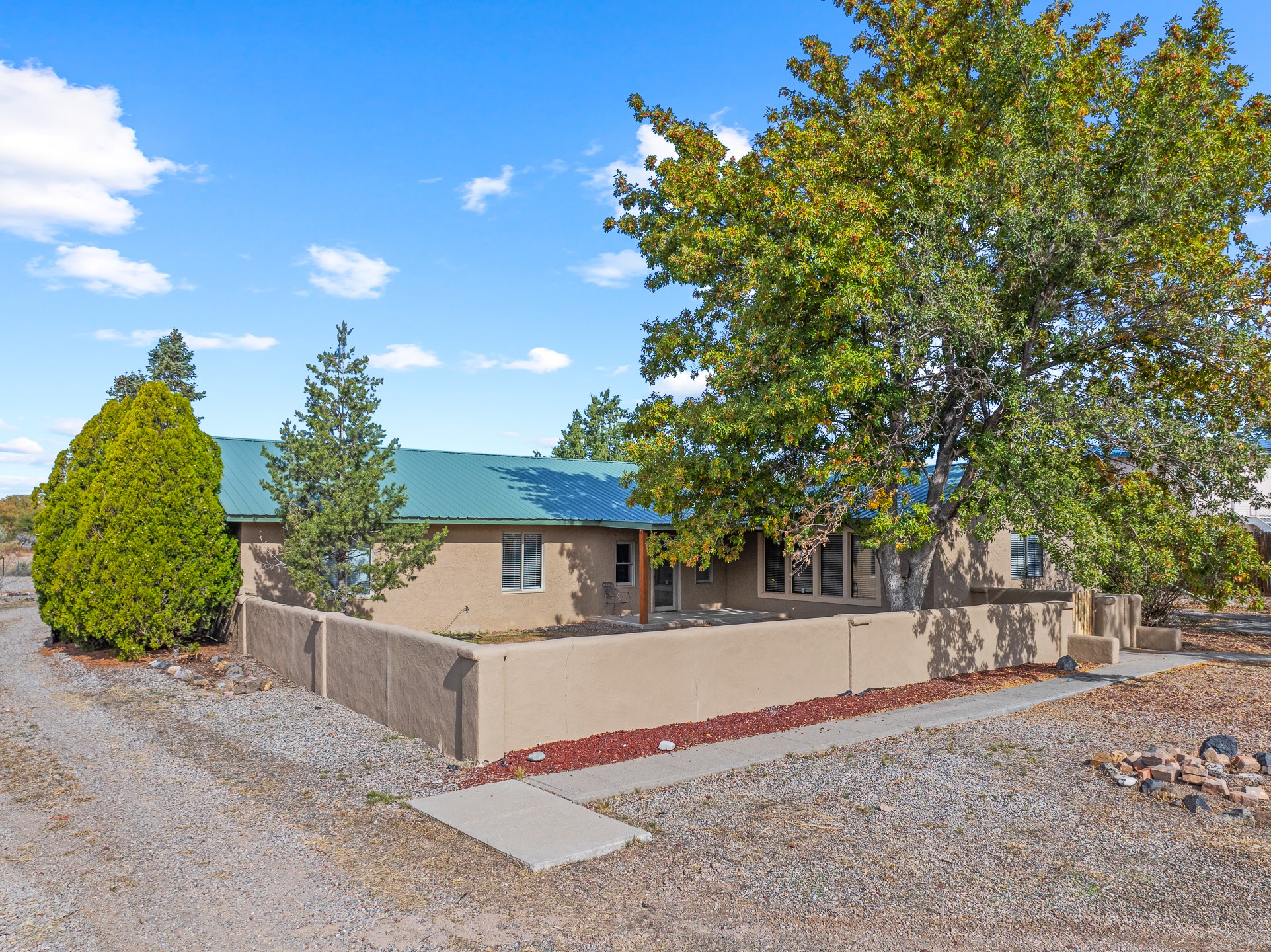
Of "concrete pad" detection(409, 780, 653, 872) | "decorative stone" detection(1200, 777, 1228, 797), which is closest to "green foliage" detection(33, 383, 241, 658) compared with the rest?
"concrete pad" detection(409, 780, 653, 872)

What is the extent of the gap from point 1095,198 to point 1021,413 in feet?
12.0

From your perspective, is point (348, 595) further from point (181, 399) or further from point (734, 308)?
Result: point (734, 308)

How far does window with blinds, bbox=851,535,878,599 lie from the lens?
61.2ft

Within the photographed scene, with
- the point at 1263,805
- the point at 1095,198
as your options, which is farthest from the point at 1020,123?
the point at 1263,805

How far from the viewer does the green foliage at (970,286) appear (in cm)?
1132

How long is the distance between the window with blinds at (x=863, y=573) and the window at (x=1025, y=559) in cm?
355

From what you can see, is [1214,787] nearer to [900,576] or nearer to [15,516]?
[900,576]

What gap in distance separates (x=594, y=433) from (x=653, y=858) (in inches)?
1783

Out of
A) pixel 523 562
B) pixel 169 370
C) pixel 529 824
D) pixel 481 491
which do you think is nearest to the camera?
pixel 529 824

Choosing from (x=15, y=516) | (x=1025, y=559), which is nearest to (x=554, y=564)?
(x=1025, y=559)

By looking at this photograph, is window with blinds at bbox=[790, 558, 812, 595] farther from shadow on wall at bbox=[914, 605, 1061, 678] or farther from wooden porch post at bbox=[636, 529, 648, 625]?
shadow on wall at bbox=[914, 605, 1061, 678]

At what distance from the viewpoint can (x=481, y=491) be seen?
65.4 feet

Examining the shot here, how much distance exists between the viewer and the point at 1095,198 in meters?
12.3

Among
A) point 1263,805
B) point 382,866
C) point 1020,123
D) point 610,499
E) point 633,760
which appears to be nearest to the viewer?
point 382,866
